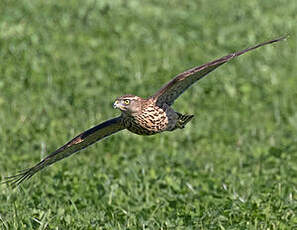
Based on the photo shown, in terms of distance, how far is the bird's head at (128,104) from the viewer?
7.20 metres

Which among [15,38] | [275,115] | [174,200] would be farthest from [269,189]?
[15,38]

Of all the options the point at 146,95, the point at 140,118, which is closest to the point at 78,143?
the point at 140,118

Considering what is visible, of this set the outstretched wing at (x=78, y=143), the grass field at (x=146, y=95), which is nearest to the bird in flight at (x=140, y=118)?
the outstretched wing at (x=78, y=143)

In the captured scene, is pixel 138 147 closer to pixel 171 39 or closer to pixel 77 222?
pixel 77 222

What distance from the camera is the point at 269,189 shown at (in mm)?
8688

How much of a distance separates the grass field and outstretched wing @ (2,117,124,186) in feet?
1.30

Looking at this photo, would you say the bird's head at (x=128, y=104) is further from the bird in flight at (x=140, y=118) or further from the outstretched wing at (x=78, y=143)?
the outstretched wing at (x=78, y=143)

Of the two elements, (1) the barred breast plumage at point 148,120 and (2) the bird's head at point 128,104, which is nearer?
(2) the bird's head at point 128,104

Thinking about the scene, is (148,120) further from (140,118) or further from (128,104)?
(128,104)

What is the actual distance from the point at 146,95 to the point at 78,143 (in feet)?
16.7

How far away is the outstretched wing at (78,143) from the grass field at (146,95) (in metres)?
0.40

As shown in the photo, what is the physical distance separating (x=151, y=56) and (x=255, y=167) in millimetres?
4513

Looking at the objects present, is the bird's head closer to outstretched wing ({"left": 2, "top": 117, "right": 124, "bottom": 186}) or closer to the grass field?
outstretched wing ({"left": 2, "top": 117, "right": 124, "bottom": 186})

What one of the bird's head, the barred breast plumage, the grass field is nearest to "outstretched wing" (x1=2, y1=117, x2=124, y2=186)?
the barred breast plumage
